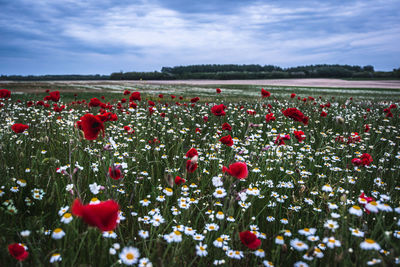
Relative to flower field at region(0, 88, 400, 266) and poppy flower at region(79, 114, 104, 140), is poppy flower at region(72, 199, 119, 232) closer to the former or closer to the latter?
flower field at region(0, 88, 400, 266)

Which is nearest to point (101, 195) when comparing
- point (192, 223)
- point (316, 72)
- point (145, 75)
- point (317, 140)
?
point (192, 223)

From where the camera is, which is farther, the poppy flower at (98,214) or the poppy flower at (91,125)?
the poppy flower at (91,125)

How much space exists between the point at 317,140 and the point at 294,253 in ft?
13.3

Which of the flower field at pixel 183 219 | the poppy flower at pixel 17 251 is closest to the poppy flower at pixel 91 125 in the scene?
the flower field at pixel 183 219

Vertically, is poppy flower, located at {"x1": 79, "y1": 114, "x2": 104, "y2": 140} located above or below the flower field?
above

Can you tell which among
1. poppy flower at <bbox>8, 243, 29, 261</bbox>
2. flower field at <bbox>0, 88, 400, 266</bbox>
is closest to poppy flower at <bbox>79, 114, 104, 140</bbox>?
flower field at <bbox>0, 88, 400, 266</bbox>

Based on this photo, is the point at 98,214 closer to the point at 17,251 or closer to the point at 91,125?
the point at 17,251

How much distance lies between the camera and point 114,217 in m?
1.07

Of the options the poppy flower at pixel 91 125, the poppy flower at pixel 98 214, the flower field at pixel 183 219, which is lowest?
the flower field at pixel 183 219

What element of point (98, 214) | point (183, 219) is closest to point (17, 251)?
point (98, 214)

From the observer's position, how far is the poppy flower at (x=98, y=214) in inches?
38.6

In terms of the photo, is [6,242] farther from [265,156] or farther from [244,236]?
[265,156]

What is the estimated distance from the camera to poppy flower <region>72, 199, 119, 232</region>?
3.22 feet

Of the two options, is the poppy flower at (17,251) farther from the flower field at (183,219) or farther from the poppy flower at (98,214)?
the poppy flower at (98,214)
